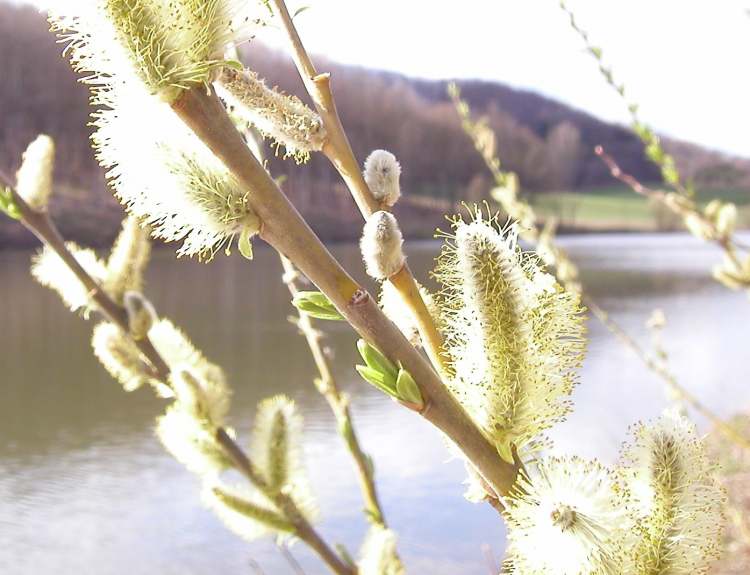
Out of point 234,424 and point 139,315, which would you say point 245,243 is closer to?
point 139,315

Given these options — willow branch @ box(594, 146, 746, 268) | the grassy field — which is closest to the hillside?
the grassy field

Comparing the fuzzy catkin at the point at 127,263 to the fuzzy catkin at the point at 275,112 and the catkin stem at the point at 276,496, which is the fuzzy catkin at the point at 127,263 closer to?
the catkin stem at the point at 276,496

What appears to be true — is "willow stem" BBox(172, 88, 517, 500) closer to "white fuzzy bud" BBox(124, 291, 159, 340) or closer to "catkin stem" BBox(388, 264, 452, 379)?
"catkin stem" BBox(388, 264, 452, 379)

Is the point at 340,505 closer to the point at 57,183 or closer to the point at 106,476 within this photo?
the point at 106,476

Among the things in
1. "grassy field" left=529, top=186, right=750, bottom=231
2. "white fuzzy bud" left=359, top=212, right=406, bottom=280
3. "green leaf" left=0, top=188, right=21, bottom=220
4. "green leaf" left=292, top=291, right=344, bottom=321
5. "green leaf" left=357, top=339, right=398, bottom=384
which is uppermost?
"green leaf" left=0, top=188, right=21, bottom=220

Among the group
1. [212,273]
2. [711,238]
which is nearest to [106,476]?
[711,238]

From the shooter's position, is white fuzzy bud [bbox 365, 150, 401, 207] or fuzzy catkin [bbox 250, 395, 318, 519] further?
fuzzy catkin [bbox 250, 395, 318, 519]
